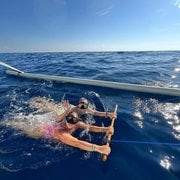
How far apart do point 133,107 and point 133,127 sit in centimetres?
185

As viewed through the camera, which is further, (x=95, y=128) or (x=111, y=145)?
(x=95, y=128)

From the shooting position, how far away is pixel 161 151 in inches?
250

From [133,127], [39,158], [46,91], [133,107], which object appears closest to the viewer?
[39,158]

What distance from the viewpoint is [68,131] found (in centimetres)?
695

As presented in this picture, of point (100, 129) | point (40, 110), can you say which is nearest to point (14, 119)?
point (40, 110)

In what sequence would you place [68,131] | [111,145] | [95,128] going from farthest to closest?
1. [95,128]
2. [68,131]
3. [111,145]

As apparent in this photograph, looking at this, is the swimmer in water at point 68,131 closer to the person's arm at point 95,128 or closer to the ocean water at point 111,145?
the person's arm at point 95,128

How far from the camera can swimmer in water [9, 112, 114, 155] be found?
6.02 metres

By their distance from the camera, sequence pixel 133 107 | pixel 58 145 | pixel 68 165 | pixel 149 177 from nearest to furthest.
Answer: pixel 149 177 < pixel 68 165 < pixel 58 145 < pixel 133 107

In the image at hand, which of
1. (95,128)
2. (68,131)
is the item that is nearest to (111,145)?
(95,128)

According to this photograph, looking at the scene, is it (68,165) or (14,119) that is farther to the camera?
(14,119)

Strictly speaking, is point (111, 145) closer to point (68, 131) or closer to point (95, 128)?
point (95, 128)

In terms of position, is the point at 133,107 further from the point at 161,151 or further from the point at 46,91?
the point at 46,91

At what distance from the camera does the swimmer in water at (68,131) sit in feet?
19.7
